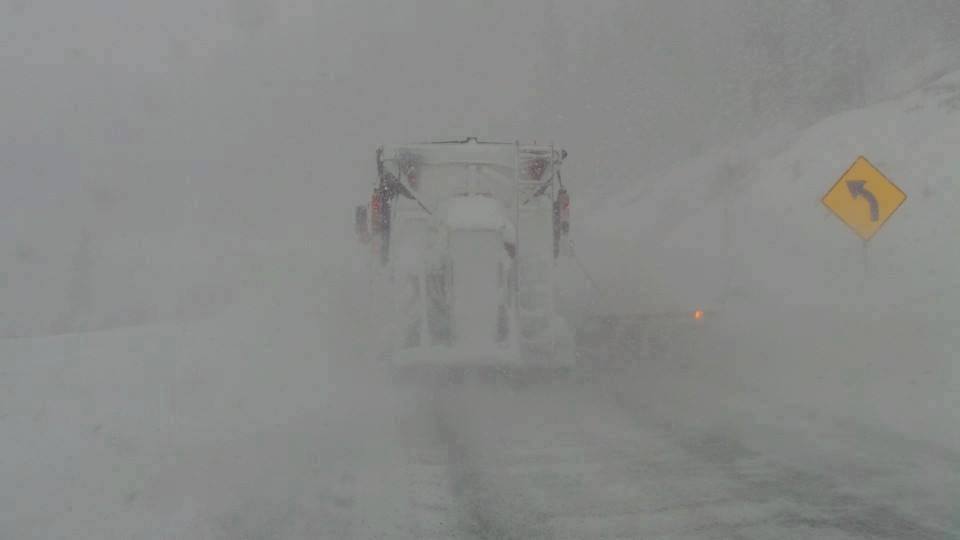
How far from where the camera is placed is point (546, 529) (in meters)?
5.42

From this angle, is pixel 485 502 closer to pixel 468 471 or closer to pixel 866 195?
pixel 468 471

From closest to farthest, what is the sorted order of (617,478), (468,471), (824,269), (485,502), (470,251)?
(485,502)
(617,478)
(468,471)
(470,251)
(824,269)

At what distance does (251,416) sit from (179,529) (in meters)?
3.48

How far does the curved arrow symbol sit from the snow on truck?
378 centimetres

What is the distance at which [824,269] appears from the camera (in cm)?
1898

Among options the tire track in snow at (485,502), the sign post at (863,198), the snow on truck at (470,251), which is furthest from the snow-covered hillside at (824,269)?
the tire track in snow at (485,502)

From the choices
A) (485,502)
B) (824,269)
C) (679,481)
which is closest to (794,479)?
(679,481)

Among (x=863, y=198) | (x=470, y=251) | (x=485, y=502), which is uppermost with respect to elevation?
(x=863, y=198)

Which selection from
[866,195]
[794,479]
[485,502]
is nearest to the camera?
[485,502]

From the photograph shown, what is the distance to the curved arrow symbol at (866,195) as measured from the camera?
12.0 m

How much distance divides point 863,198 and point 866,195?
53 millimetres

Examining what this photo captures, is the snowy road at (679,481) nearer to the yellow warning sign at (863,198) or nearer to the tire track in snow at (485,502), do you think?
the tire track in snow at (485,502)

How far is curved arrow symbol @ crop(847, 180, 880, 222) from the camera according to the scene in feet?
39.4

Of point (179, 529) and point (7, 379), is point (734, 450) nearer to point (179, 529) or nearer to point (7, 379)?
point (179, 529)
